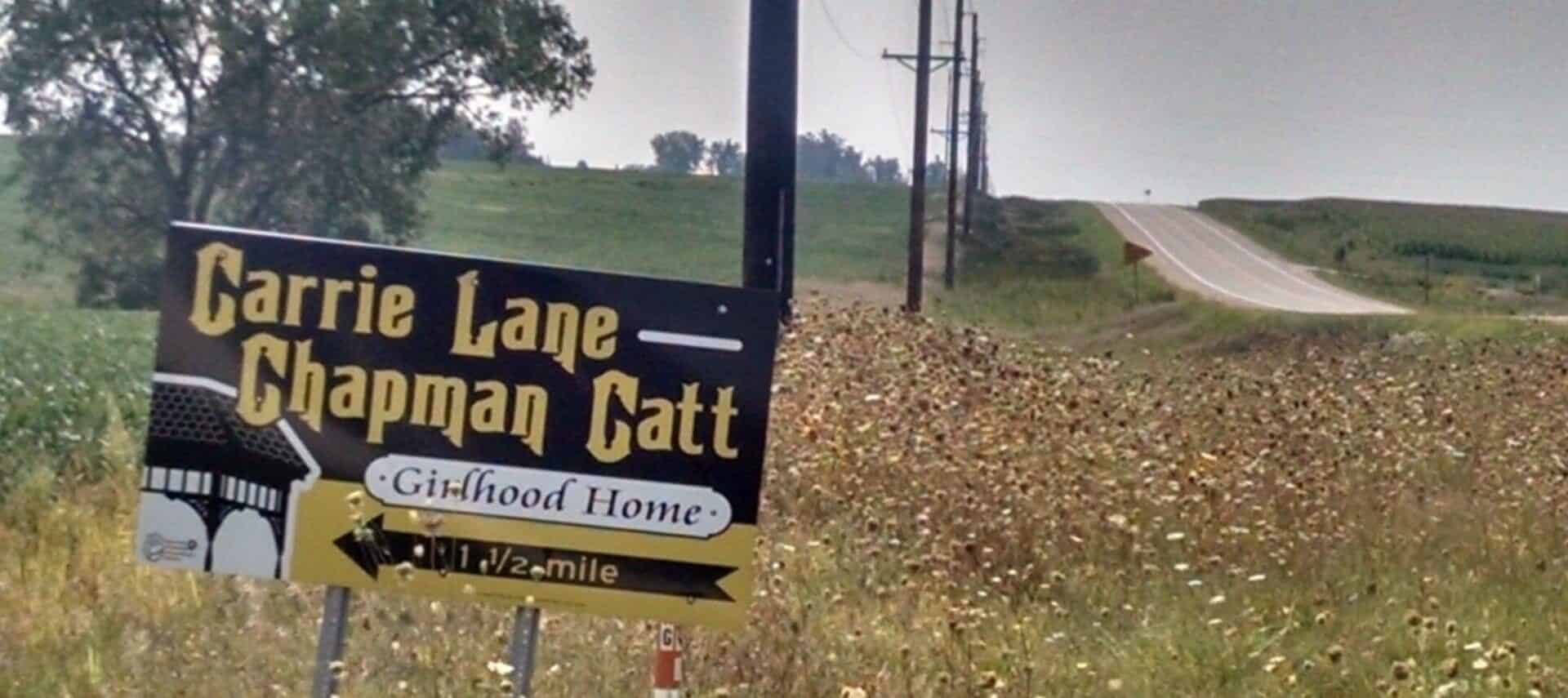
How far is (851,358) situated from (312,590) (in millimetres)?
5639

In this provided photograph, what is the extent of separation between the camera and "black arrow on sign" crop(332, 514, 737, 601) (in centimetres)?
387

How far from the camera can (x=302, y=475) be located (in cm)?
386

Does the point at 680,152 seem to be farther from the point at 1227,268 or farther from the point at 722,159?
the point at 1227,268

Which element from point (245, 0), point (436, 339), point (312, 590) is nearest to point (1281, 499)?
point (312, 590)

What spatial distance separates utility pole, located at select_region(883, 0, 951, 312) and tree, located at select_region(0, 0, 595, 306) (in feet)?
27.6

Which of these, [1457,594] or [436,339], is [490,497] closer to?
[436,339]

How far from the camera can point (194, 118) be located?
29.1 meters

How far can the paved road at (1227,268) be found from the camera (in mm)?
35997

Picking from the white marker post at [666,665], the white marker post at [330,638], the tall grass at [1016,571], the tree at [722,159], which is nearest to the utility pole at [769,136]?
the tall grass at [1016,571]

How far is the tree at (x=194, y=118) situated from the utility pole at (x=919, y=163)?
27.6ft

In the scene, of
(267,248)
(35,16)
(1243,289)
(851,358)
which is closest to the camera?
(267,248)

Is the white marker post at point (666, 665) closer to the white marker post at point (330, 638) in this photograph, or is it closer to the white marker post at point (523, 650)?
the white marker post at point (523, 650)

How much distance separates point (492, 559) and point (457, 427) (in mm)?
296

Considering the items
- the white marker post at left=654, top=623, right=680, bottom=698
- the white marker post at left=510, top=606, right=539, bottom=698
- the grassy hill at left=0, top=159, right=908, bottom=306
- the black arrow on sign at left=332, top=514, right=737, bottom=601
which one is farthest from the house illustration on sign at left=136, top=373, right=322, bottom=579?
the grassy hill at left=0, top=159, right=908, bottom=306
